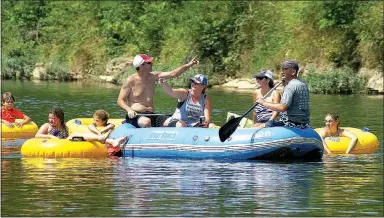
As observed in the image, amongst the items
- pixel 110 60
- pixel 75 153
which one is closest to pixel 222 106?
pixel 75 153

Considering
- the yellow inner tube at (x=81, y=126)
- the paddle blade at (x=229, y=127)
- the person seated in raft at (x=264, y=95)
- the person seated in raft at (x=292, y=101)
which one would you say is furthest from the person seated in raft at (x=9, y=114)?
the person seated in raft at (x=292, y=101)

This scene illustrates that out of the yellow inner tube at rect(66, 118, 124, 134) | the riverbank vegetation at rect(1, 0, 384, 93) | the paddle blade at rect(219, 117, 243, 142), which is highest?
the riverbank vegetation at rect(1, 0, 384, 93)

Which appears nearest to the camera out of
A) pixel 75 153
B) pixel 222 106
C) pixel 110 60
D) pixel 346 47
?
pixel 75 153

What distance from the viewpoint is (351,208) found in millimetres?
10906

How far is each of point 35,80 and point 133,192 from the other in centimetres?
3573

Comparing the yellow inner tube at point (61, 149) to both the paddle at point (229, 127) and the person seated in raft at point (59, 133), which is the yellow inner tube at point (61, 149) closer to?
the person seated in raft at point (59, 133)

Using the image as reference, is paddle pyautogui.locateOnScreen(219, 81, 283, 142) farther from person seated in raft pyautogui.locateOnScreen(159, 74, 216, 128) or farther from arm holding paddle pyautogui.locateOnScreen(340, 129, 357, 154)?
arm holding paddle pyautogui.locateOnScreen(340, 129, 357, 154)

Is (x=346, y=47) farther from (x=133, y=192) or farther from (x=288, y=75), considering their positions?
(x=133, y=192)

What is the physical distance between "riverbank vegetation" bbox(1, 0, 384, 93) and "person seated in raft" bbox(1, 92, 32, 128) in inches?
675

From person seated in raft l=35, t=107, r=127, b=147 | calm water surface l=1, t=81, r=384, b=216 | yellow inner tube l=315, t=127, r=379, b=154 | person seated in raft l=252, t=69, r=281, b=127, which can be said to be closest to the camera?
calm water surface l=1, t=81, r=384, b=216

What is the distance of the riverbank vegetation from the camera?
3662cm

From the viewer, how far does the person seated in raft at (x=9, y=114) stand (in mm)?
19047

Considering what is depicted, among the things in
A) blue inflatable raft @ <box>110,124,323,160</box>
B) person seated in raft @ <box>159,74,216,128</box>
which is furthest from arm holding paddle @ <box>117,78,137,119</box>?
person seated in raft @ <box>159,74,216,128</box>

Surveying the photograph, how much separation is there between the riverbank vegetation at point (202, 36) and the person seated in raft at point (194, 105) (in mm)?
19419
